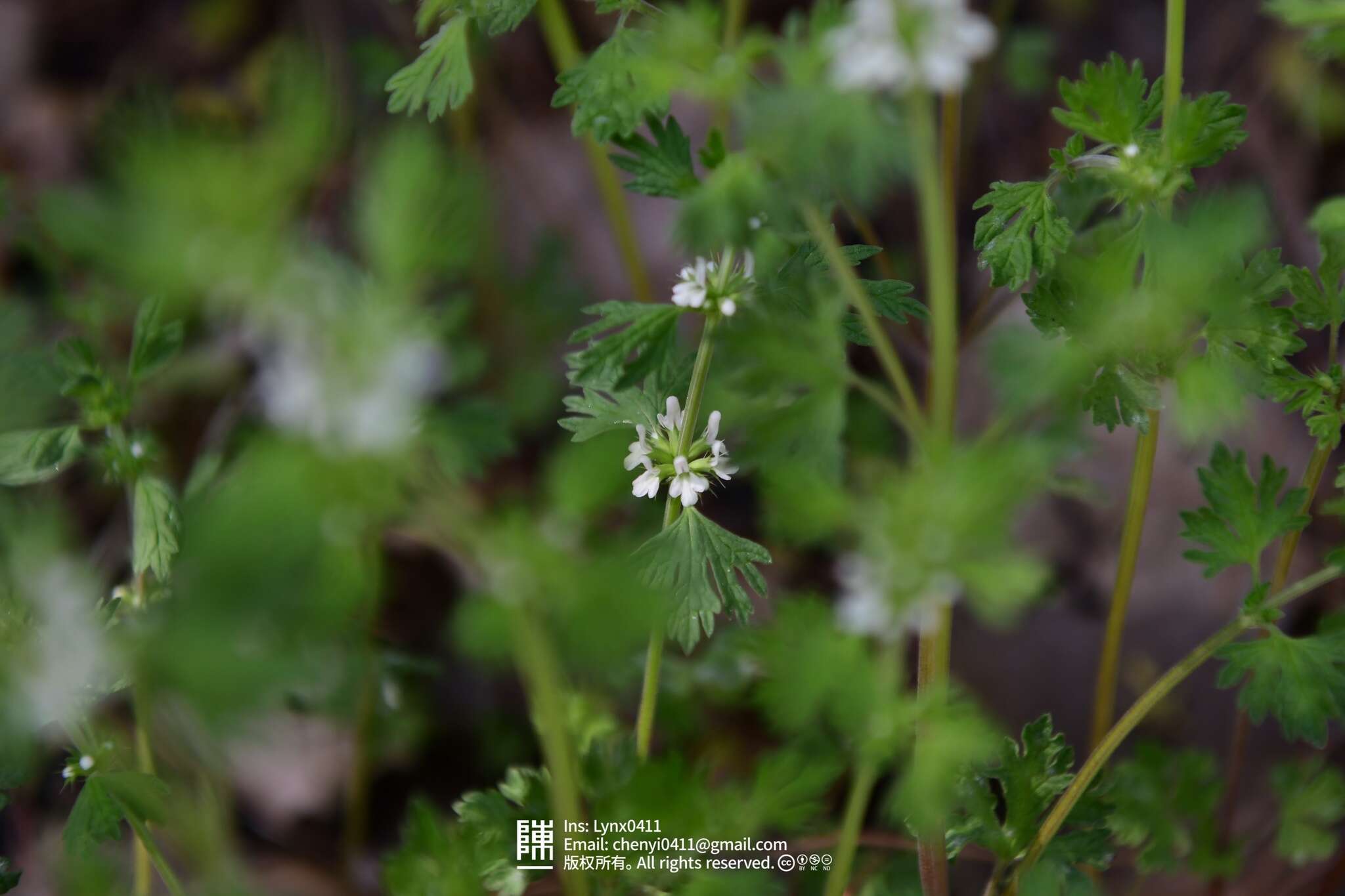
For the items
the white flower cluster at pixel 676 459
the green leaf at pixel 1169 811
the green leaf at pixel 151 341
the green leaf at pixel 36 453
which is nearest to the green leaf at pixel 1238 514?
the green leaf at pixel 1169 811

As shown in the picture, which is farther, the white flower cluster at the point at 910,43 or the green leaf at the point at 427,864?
the green leaf at the point at 427,864

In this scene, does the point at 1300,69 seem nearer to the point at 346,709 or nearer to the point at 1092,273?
the point at 1092,273

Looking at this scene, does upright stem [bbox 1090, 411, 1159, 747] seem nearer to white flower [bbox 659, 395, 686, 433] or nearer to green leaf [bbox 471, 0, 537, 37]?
white flower [bbox 659, 395, 686, 433]

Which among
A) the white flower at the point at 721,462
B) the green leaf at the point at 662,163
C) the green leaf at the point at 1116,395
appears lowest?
the white flower at the point at 721,462

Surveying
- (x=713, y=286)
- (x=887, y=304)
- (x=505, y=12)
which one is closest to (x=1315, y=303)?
(x=887, y=304)

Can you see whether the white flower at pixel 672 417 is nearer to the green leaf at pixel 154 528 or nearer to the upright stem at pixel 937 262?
the upright stem at pixel 937 262

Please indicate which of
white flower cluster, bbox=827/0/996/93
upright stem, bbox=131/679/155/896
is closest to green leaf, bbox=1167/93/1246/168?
white flower cluster, bbox=827/0/996/93
